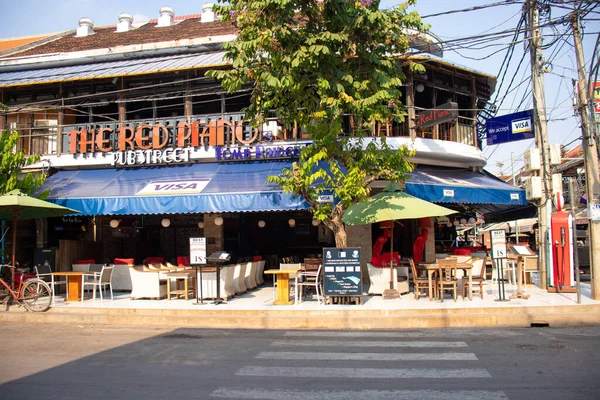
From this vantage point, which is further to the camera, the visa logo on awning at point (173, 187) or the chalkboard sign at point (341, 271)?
the visa logo on awning at point (173, 187)

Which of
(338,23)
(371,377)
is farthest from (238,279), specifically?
(371,377)

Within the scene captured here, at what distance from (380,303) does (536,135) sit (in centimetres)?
728

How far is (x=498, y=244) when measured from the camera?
40.4ft

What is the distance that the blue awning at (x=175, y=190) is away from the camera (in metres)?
14.2

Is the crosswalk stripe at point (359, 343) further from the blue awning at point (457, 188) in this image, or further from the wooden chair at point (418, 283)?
the blue awning at point (457, 188)

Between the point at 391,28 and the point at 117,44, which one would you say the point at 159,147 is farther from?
the point at 391,28

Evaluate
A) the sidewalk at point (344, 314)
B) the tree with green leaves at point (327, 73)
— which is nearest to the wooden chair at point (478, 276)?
the sidewalk at point (344, 314)

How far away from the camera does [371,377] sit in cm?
655

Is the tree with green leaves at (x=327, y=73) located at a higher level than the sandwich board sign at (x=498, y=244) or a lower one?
higher

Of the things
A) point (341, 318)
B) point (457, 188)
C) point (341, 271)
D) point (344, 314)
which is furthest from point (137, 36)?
point (341, 318)

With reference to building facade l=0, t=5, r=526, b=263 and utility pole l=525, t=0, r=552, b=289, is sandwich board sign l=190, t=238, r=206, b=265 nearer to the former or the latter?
building facade l=0, t=5, r=526, b=263

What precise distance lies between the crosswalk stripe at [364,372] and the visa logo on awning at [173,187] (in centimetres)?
854

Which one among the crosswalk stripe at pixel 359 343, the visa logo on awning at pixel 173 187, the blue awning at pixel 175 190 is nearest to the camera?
the crosswalk stripe at pixel 359 343

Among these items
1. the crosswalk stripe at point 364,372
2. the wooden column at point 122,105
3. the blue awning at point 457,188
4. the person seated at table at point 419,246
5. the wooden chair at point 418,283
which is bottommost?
the crosswalk stripe at point 364,372
